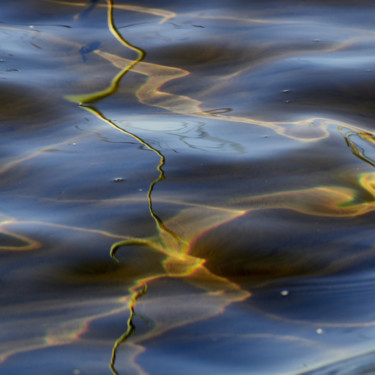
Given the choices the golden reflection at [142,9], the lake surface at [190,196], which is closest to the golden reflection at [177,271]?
the lake surface at [190,196]

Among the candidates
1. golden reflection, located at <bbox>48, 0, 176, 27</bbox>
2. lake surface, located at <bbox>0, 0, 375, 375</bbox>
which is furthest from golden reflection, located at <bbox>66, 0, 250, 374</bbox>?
golden reflection, located at <bbox>48, 0, 176, 27</bbox>

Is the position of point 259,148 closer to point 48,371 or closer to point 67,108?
point 67,108

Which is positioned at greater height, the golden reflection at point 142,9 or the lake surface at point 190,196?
the golden reflection at point 142,9

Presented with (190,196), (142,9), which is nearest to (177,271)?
(190,196)

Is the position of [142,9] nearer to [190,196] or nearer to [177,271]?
[190,196]

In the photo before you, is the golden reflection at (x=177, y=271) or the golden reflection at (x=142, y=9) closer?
the golden reflection at (x=177, y=271)

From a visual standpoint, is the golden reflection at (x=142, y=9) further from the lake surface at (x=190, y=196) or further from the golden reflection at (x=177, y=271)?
the golden reflection at (x=177, y=271)

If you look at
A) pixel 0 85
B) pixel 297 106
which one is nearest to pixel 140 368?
pixel 297 106

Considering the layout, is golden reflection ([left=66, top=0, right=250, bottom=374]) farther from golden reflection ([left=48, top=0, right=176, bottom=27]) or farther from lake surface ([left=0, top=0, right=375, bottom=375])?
golden reflection ([left=48, top=0, right=176, bottom=27])
